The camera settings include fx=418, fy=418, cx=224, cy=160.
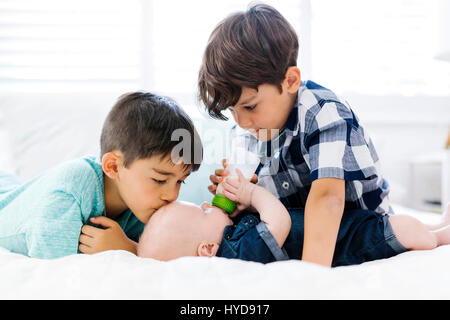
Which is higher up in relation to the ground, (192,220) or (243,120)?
(243,120)

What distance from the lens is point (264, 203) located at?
0.90 metres

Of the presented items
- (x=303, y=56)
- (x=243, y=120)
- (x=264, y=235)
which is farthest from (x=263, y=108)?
(x=303, y=56)

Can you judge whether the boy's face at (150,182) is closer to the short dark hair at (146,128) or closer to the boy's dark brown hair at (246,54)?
the short dark hair at (146,128)

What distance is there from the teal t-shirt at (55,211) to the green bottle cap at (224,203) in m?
0.26

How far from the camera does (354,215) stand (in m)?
0.93

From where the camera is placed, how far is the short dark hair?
2.94 ft

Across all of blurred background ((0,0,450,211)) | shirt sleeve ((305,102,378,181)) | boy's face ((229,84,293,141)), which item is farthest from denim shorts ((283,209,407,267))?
blurred background ((0,0,450,211))

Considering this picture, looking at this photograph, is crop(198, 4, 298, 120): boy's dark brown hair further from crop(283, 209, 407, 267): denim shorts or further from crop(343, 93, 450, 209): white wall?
crop(343, 93, 450, 209): white wall

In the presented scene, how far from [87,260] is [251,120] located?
47cm

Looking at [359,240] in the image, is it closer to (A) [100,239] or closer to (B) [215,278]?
(B) [215,278]

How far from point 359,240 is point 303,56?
5.92 ft

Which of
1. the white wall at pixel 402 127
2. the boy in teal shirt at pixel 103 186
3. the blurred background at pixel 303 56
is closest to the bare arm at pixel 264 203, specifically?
the boy in teal shirt at pixel 103 186

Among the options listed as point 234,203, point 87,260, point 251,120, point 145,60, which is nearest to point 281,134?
point 251,120
